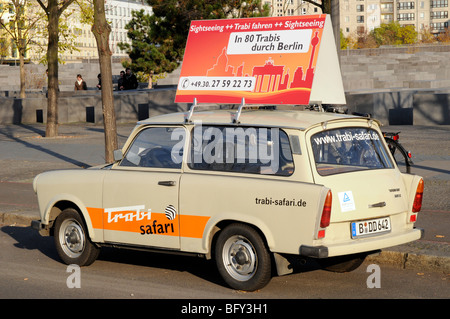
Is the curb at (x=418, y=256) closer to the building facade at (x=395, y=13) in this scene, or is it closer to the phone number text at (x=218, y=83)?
the phone number text at (x=218, y=83)

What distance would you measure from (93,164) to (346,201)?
10.8 m

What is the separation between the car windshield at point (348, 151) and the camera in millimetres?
7463

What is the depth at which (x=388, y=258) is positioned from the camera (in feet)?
28.9

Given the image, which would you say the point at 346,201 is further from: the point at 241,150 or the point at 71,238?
the point at 71,238

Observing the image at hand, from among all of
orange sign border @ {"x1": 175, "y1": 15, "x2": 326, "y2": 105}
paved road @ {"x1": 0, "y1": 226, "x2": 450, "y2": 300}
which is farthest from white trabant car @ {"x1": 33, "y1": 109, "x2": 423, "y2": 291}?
orange sign border @ {"x1": 175, "y1": 15, "x2": 326, "y2": 105}

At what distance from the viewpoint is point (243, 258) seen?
24.8 ft

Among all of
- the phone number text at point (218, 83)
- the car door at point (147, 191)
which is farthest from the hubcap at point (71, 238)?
the phone number text at point (218, 83)

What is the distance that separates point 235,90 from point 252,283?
227 cm

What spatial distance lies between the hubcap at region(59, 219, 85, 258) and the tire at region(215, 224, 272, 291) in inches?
73.8

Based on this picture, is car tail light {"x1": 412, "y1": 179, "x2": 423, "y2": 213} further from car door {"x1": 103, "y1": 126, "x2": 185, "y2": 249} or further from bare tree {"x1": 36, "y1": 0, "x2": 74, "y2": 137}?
bare tree {"x1": 36, "y1": 0, "x2": 74, "y2": 137}

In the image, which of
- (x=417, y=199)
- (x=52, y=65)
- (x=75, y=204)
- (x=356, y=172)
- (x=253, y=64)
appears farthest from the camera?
(x=52, y=65)

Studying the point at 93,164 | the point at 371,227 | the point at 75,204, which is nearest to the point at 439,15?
the point at 93,164
